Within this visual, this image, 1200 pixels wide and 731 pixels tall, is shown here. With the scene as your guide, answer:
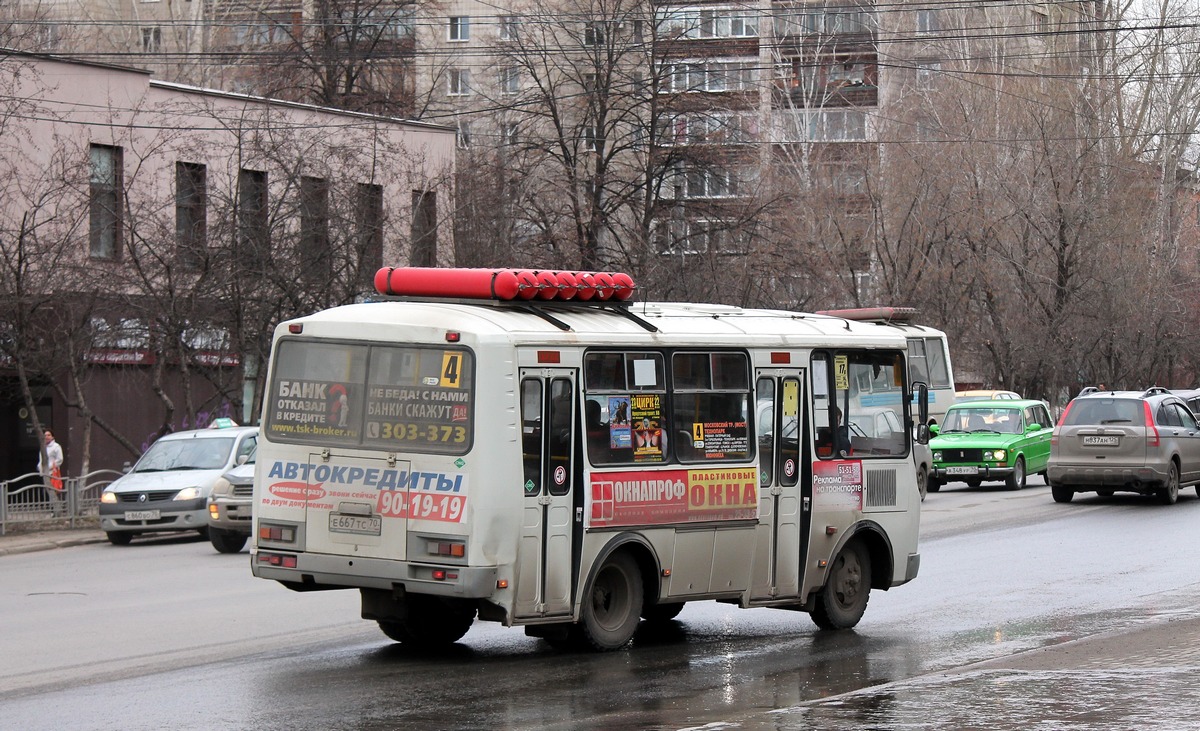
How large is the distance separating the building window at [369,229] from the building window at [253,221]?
1783mm

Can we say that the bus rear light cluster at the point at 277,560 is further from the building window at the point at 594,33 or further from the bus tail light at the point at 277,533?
the building window at the point at 594,33

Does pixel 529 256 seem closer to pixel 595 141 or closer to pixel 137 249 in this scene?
pixel 595 141

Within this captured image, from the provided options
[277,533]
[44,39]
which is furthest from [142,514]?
[44,39]

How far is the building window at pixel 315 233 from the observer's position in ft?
94.0

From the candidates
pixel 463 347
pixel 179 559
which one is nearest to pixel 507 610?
pixel 463 347

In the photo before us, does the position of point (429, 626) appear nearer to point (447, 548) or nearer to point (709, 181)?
point (447, 548)

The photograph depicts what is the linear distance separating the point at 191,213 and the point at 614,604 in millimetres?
21519

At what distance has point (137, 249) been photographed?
2783cm

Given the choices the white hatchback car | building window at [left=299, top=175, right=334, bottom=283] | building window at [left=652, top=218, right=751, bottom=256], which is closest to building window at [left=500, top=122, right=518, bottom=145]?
building window at [left=652, top=218, right=751, bottom=256]

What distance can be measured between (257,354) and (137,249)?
2.76 meters

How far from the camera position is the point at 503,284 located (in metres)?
11.3

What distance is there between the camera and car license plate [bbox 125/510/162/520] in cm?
2258

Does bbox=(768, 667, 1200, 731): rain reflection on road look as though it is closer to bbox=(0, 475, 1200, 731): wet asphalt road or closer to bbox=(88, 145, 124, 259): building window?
A: bbox=(0, 475, 1200, 731): wet asphalt road

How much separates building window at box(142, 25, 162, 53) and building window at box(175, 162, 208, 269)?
3335 centimetres
